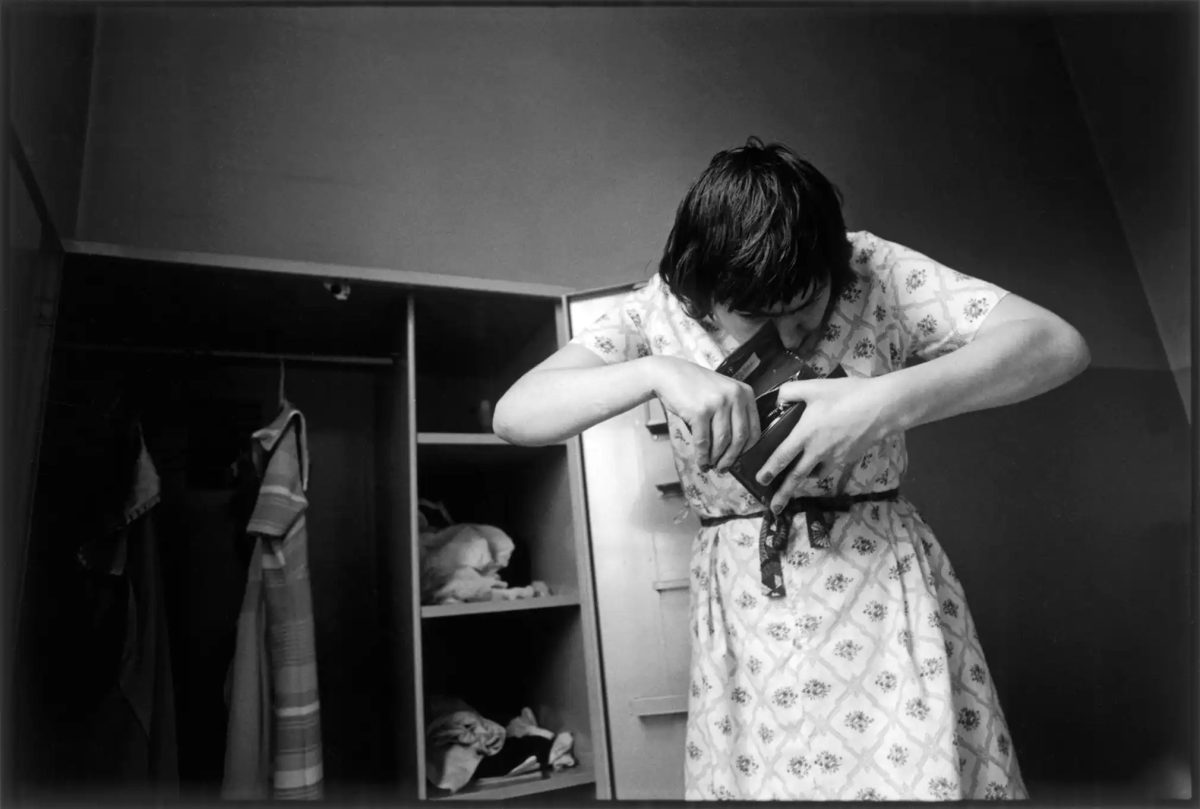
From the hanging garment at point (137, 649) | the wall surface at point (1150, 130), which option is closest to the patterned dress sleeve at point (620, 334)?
the hanging garment at point (137, 649)

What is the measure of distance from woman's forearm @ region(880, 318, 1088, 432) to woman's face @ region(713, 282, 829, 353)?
0.10m

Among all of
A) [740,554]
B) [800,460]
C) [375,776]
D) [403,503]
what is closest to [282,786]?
[375,776]

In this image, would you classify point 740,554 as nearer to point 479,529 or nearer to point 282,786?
point 479,529

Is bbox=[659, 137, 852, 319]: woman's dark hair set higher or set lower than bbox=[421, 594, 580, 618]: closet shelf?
higher

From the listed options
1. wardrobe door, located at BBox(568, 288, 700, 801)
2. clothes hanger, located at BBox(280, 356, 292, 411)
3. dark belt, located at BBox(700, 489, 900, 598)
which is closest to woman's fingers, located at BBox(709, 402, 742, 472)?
dark belt, located at BBox(700, 489, 900, 598)

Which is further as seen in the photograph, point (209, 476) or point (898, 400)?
point (209, 476)

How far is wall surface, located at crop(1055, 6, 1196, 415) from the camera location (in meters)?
0.92

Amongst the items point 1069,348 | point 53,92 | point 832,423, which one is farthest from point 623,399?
point 53,92

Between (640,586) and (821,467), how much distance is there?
0.42 metres

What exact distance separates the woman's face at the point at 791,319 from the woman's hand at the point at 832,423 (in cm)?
8

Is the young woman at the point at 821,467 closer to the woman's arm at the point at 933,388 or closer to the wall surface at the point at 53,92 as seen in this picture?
the woman's arm at the point at 933,388

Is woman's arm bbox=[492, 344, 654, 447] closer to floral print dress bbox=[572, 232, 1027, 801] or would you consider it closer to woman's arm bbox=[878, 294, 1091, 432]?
floral print dress bbox=[572, 232, 1027, 801]

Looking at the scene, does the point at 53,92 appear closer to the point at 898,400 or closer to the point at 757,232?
the point at 757,232

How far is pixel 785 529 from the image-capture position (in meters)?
0.68
